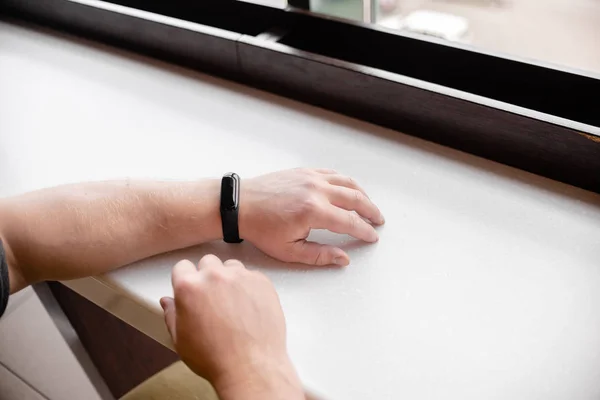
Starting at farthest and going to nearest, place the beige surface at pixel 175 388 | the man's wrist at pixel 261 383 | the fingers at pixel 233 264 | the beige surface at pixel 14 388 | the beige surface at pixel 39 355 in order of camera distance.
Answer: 1. the beige surface at pixel 14 388
2. the beige surface at pixel 39 355
3. the beige surface at pixel 175 388
4. the fingers at pixel 233 264
5. the man's wrist at pixel 261 383

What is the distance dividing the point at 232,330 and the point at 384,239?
21cm

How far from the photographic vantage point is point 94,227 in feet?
2.20

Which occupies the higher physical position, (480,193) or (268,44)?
(268,44)

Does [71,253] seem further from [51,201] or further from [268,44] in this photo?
[268,44]

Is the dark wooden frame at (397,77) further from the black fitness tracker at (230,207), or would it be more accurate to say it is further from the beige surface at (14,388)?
the beige surface at (14,388)

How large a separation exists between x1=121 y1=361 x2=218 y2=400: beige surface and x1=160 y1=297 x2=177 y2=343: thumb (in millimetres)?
248

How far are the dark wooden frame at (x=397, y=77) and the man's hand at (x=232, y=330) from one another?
13.3 inches

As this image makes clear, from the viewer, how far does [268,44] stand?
89 centimetres

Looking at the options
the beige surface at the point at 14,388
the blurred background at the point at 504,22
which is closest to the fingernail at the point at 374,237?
the blurred background at the point at 504,22

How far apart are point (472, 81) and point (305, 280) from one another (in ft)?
1.33

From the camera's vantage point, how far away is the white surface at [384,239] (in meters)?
0.53

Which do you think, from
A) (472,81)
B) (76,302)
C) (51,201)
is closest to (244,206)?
(51,201)

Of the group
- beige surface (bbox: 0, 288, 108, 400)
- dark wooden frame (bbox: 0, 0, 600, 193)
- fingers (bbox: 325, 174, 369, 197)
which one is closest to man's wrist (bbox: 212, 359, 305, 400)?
fingers (bbox: 325, 174, 369, 197)

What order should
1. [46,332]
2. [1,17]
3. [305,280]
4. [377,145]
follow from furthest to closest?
[1,17]
[46,332]
[377,145]
[305,280]
